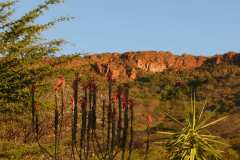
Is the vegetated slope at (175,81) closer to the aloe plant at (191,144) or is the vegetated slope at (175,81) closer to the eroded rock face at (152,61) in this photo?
the eroded rock face at (152,61)

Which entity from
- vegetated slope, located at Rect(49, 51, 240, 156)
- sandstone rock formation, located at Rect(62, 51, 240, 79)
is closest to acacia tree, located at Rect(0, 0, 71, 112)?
vegetated slope, located at Rect(49, 51, 240, 156)

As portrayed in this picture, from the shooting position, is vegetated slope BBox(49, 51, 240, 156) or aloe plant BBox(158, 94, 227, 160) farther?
vegetated slope BBox(49, 51, 240, 156)

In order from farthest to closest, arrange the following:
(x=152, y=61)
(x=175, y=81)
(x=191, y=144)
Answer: (x=152, y=61), (x=175, y=81), (x=191, y=144)

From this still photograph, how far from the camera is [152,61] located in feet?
552

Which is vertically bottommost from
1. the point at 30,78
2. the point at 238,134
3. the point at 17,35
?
the point at 238,134

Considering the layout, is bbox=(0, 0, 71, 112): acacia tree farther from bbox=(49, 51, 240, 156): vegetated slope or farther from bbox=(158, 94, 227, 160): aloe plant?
bbox=(49, 51, 240, 156): vegetated slope

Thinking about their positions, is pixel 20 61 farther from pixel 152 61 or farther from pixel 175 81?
pixel 152 61

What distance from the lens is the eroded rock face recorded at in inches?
6176

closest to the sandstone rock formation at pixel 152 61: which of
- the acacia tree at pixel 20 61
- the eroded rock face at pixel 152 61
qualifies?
the eroded rock face at pixel 152 61

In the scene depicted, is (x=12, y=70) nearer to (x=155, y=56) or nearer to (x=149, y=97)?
(x=149, y=97)

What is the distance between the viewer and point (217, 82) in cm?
13038

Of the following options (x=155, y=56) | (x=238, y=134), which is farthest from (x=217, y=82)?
(x=238, y=134)

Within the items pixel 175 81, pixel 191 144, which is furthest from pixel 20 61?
pixel 175 81

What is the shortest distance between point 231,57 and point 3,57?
147 m
